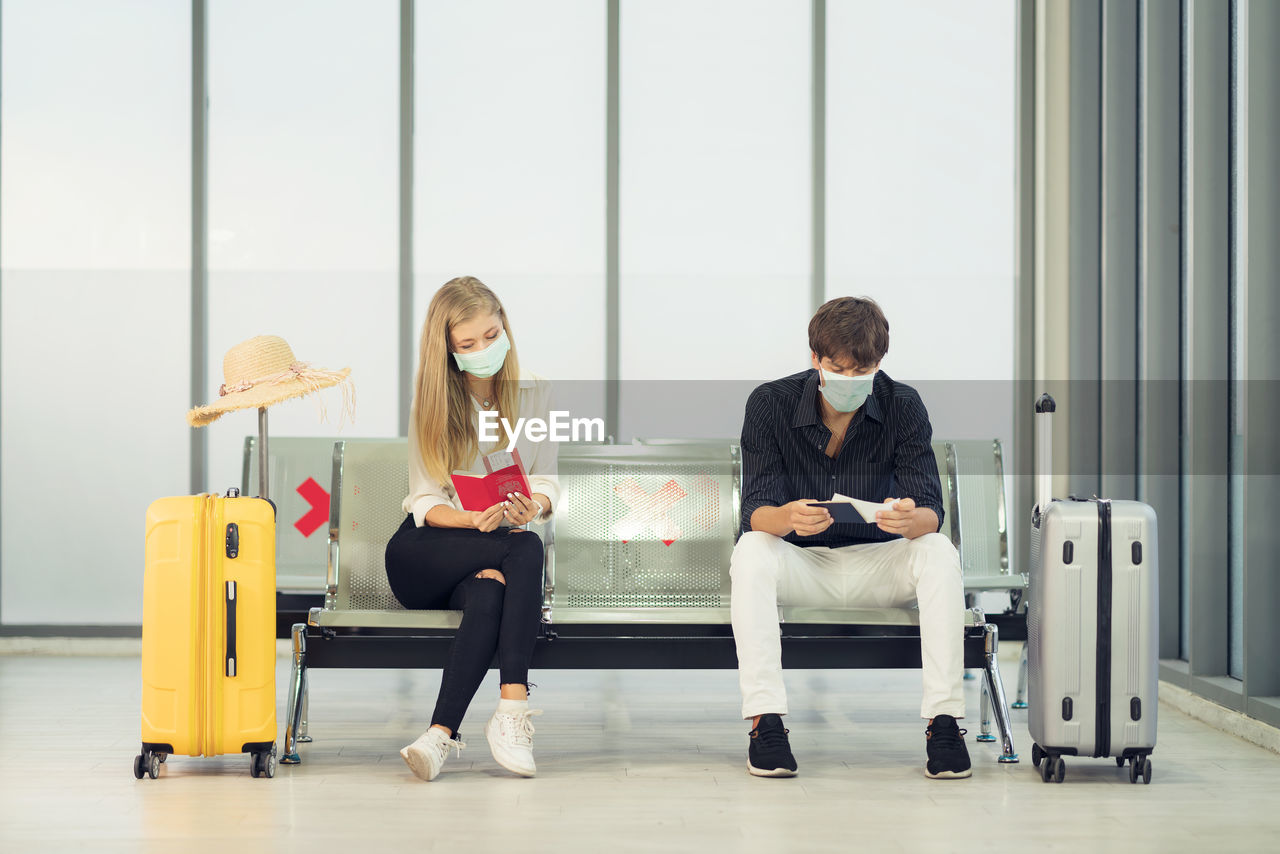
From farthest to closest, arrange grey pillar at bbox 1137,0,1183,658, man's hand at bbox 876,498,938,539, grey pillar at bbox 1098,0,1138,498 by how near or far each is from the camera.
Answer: grey pillar at bbox 1098,0,1138,498 < grey pillar at bbox 1137,0,1183,658 < man's hand at bbox 876,498,938,539

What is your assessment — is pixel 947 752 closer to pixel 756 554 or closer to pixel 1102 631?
pixel 1102 631

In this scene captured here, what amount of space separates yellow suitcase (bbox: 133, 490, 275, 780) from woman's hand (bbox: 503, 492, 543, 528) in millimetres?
581

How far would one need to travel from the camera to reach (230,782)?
2766 mm

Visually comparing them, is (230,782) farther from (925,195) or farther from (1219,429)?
(925,195)

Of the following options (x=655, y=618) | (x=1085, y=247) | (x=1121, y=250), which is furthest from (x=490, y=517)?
(x=1085, y=247)

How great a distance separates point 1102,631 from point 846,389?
0.81 metres

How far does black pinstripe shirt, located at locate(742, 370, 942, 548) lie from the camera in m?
3.01

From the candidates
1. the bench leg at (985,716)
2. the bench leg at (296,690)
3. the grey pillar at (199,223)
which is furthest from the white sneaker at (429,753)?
the grey pillar at (199,223)

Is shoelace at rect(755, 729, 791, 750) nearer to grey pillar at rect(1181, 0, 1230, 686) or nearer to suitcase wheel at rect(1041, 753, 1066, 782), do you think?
suitcase wheel at rect(1041, 753, 1066, 782)

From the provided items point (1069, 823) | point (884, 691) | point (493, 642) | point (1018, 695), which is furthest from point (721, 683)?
point (1069, 823)

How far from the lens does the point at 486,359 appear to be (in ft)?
9.79

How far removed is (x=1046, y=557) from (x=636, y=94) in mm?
3250

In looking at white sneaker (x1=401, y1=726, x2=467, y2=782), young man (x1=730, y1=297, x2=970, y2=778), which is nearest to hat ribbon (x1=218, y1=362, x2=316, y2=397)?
white sneaker (x1=401, y1=726, x2=467, y2=782)

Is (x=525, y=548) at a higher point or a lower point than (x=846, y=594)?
higher
